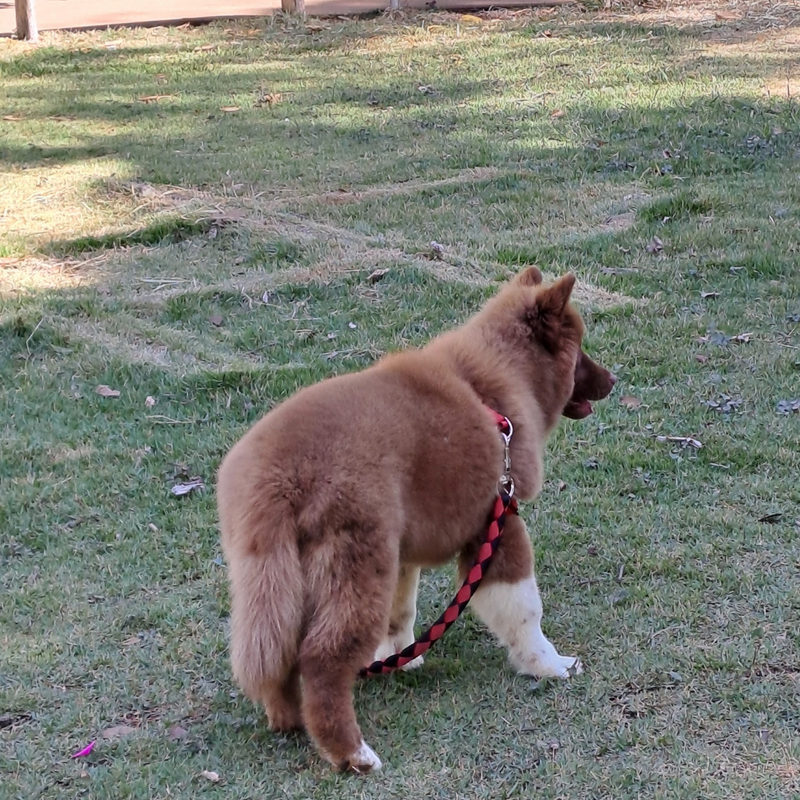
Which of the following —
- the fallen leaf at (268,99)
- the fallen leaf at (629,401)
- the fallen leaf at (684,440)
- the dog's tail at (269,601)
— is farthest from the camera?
the fallen leaf at (268,99)

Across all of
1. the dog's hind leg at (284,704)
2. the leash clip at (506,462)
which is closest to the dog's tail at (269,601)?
the dog's hind leg at (284,704)

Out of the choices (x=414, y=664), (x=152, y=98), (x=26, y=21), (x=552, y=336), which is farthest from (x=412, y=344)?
(x=26, y=21)

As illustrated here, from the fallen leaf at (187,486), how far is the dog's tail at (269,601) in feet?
7.13

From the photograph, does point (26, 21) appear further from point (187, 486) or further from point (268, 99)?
point (187, 486)

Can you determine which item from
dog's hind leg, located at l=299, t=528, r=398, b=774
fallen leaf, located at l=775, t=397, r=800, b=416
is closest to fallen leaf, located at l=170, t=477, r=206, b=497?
dog's hind leg, located at l=299, t=528, r=398, b=774

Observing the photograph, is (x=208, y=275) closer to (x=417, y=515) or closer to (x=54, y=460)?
(x=54, y=460)

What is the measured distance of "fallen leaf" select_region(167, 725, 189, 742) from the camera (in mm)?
3838

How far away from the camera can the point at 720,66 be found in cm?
1362

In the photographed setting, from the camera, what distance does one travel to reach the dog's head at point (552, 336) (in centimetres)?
434

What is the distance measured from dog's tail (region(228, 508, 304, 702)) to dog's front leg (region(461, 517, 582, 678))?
896mm

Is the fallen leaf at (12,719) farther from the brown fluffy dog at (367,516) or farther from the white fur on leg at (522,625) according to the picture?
the white fur on leg at (522,625)

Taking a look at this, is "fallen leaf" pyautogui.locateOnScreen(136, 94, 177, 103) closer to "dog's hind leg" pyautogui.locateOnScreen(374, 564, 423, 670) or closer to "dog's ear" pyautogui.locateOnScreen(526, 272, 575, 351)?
"dog's ear" pyautogui.locateOnScreen(526, 272, 575, 351)

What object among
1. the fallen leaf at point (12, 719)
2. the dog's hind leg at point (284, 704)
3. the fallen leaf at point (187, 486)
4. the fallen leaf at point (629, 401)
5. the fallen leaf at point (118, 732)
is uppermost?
the fallen leaf at point (629, 401)

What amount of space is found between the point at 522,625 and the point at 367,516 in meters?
0.93
